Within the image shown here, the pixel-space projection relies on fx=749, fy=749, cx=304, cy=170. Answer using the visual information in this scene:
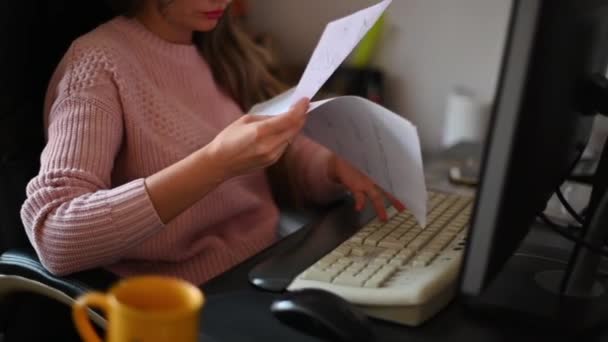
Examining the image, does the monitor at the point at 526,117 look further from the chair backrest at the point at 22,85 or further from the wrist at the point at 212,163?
the chair backrest at the point at 22,85

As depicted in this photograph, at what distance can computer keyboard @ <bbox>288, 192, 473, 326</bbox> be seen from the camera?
2.30 ft

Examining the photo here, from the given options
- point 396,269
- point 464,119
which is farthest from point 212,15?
point 464,119

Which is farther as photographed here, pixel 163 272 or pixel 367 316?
pixel 163 272

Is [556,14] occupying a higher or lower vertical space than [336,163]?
higher

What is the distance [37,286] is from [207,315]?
0.78ft

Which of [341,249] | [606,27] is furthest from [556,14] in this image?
[341,249]

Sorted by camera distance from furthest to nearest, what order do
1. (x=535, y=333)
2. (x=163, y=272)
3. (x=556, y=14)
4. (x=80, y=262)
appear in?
(x=163, y=272) → (x=80, y=262) → (x=535, y=333) → (x=556, y=14)

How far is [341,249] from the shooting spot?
822 mm

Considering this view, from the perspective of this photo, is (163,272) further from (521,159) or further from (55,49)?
(521,159)

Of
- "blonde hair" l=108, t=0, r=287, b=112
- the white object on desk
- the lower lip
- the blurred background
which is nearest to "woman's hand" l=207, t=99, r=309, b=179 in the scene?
the lower lip

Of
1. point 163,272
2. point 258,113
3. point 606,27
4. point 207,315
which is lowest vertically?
point 163,272

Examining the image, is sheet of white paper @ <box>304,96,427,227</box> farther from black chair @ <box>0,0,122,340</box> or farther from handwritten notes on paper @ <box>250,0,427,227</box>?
black chair @ <box>0,0,122,340</box>

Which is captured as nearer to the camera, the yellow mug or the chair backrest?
the yellow mug

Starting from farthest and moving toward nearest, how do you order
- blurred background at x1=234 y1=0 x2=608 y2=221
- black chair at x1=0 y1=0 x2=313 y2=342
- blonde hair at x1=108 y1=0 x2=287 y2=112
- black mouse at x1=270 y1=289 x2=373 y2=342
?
1. blurred background at x1=234 y1=0 x2=608 y2=221
2. blonde hair at x1=108 y1=0 x2=287 y2=112
3. black chair at x1=0 y1=0 x2=313 y2=342
4. black mouse at x1=270 y1=289 x2=373 y2=342
